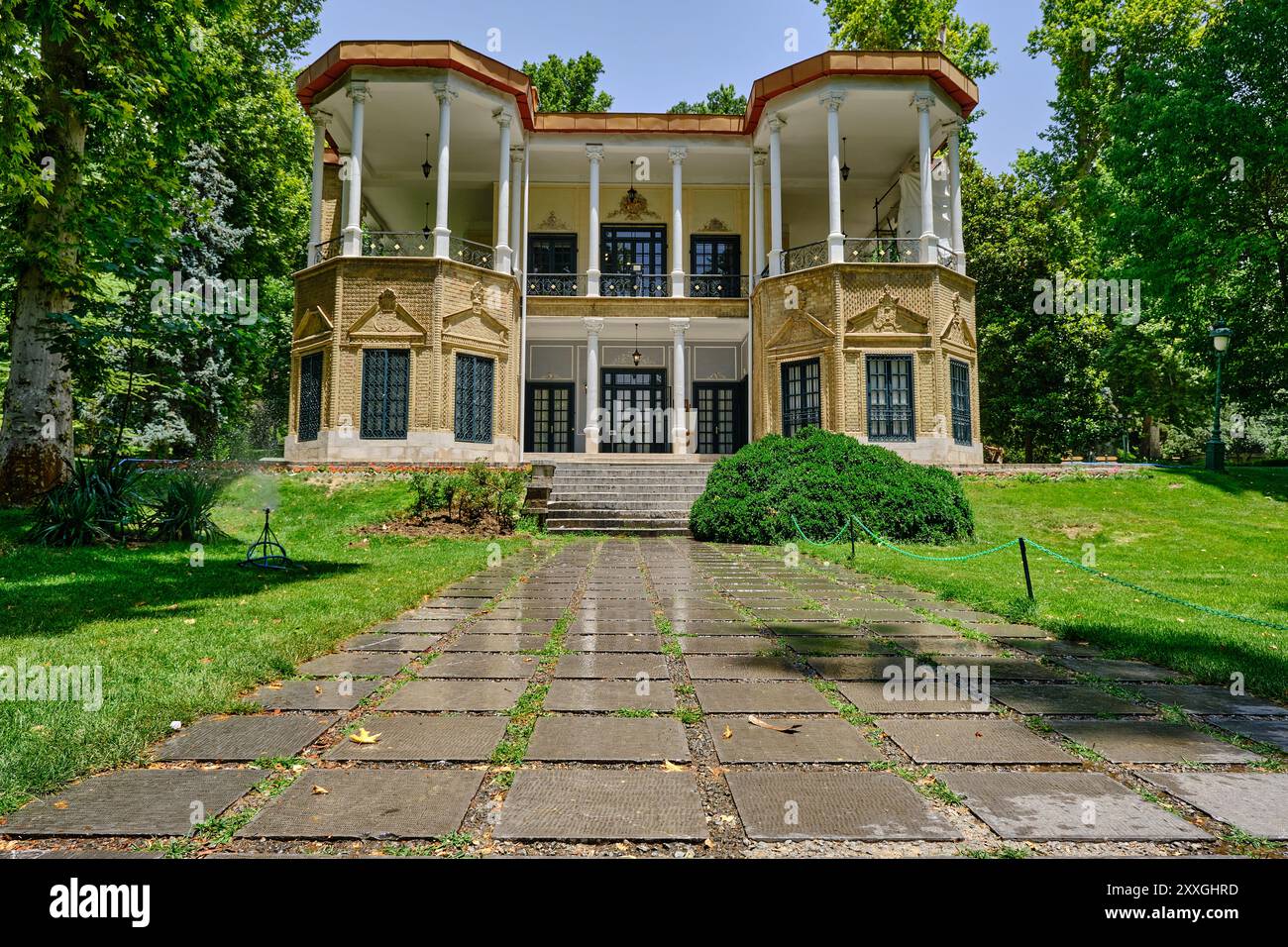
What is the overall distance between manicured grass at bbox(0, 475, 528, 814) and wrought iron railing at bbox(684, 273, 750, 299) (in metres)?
12.8

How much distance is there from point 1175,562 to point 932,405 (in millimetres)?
7842

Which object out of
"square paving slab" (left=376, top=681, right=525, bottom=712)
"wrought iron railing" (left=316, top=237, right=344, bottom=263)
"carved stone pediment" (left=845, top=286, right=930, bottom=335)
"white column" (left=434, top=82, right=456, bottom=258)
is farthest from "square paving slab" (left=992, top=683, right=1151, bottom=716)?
"wrought iron railing" (left=316, top=237, right=344, bottom=263)

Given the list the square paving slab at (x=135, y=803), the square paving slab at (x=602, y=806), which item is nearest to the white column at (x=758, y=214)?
the square paving slab at (x=602, y=806)

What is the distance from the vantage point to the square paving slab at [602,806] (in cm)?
194

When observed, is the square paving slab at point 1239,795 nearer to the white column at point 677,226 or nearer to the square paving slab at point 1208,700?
the square paving slab at point 1208,700

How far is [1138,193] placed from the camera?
1811 centimetres

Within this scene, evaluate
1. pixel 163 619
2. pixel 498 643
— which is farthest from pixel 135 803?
pixel 163 619

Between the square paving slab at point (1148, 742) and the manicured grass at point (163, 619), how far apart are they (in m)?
3.65

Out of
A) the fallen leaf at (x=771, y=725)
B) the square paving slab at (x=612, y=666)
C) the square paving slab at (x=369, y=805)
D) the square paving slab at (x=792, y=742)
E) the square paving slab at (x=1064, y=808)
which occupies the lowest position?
the square paving slab at (x=1064, y=808)

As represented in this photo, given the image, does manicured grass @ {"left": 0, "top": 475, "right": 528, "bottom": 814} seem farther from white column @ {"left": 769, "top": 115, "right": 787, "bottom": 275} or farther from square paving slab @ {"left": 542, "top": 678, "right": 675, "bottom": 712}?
white column @ {"left": 769, "top": 115, "right": 787, "bottom": 275}

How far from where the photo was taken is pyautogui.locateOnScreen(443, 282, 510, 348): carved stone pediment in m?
17.2
